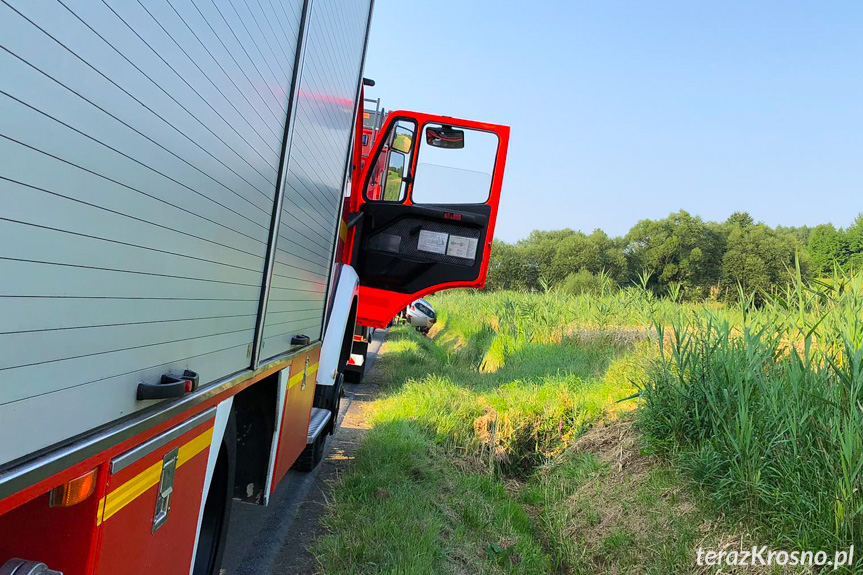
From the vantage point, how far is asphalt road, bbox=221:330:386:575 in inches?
142

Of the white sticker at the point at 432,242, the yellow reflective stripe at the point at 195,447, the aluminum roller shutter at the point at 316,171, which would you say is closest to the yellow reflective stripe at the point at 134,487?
the yellow reflective stripe at the point at 195,447

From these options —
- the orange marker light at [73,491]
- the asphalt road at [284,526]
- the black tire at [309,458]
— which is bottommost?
the asphalt road at [284,526]

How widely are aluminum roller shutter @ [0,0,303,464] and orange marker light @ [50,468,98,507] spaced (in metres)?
0.12

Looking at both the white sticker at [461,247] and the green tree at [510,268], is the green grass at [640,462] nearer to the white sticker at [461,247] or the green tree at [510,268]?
the white sticker at [461,247]

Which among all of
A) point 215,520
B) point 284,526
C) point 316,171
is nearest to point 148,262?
point 215,520

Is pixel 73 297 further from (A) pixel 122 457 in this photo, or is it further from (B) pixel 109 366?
(A) pixel 122 457

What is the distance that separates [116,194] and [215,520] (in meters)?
1.96

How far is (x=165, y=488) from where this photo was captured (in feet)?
6.23

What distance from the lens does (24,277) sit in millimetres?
1101

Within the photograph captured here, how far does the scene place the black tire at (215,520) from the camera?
9.14 ft

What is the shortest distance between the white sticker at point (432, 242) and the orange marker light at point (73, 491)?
5.36 metres

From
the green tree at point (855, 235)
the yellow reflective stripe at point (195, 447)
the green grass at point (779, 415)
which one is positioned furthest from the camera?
the green tree at point (855, 235)

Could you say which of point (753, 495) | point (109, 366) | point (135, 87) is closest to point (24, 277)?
point (109, 366)

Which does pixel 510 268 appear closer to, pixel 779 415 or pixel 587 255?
pixel 587 255
